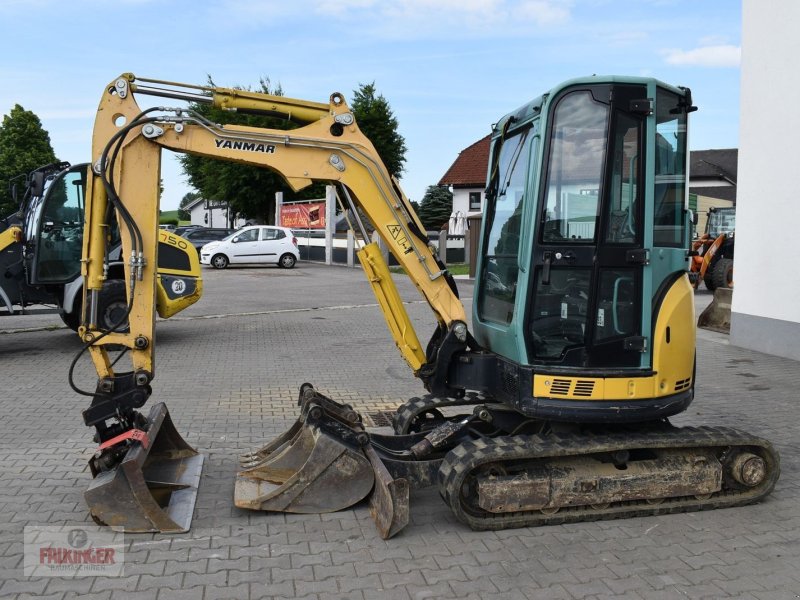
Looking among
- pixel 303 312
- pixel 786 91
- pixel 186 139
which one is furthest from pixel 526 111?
pixel 303 312

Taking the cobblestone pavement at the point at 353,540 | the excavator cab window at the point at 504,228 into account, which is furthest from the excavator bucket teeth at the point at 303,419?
the excavator cab window at the point at 504,228

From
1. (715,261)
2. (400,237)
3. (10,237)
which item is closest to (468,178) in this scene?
(715,261)

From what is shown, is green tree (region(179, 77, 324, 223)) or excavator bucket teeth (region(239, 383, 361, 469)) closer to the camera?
excavator bucket teeth (region(239, 383, 361, 469))

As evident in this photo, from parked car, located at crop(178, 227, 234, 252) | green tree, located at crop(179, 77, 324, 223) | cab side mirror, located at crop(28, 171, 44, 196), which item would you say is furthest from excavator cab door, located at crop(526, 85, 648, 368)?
green tree, located at crop(179, 77, 324, 223)

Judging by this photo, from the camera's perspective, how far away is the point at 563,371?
500 centimetres

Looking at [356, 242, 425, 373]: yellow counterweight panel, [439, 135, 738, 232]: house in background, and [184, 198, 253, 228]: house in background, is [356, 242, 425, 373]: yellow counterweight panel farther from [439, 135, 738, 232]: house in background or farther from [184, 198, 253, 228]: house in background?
[184, 198, 253, 228]: house in background

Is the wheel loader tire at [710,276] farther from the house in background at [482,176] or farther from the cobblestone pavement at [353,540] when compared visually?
the house in background at [482,176]

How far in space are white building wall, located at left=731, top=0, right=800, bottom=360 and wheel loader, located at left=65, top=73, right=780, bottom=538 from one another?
244 inches

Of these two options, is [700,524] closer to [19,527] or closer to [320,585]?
[320,585]

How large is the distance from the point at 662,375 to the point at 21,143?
49.8 metres

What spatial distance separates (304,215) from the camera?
36094mm

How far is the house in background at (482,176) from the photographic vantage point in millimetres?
49219

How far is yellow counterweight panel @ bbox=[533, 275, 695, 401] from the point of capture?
4.99 m

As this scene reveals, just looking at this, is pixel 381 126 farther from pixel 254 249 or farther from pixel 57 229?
pixel 57 229
